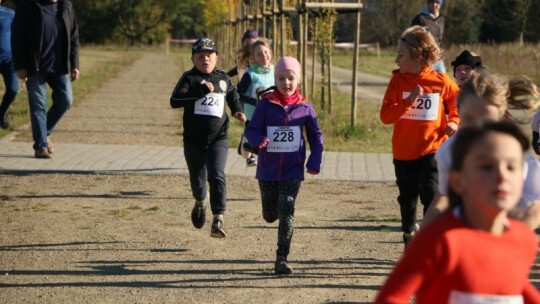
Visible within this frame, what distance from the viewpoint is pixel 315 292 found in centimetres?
721

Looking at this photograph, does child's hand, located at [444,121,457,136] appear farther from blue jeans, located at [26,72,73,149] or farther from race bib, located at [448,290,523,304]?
blue jeans, located at [26,72,73,149]

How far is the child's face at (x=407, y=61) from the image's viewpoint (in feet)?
26.0

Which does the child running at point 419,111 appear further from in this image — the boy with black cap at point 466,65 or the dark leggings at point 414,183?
the boy with black cap at point 466,65

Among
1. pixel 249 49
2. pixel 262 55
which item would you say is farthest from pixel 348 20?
pixel 262 55

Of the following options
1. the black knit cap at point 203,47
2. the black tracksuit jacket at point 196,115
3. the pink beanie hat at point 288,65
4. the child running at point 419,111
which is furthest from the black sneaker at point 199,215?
the child running at point 419,111

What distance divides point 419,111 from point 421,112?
2 cm

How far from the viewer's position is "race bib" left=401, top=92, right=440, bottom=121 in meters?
7.98

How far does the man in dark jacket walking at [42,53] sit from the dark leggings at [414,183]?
659 cm

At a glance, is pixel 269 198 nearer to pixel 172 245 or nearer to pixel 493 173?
pixel 172 245

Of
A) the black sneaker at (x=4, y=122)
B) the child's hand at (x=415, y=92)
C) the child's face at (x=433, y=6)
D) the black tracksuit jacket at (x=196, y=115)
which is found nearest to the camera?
the child's hand at (x=415, y=92)

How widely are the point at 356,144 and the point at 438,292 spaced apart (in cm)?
1287

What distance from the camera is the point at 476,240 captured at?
3482 mm

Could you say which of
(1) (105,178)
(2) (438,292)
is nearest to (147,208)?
(1) (105,178)

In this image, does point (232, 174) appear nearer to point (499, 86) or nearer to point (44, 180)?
point (44, 180)
